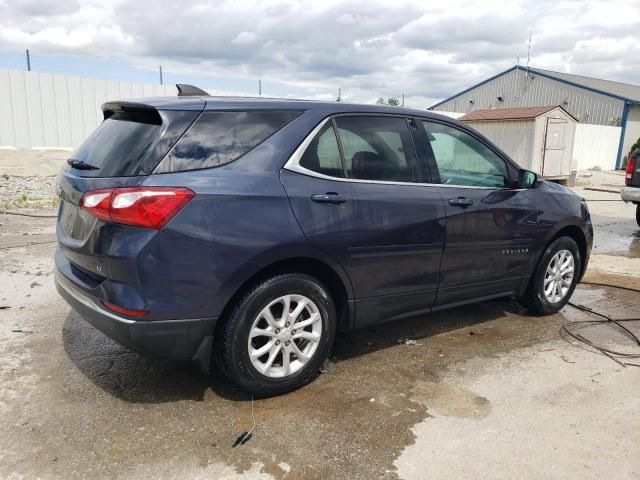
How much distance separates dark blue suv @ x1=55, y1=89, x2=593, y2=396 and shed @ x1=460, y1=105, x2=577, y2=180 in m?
12.7

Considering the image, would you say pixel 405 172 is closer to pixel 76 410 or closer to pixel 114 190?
pixel 114 190

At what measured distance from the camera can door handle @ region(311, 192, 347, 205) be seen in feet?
10.9

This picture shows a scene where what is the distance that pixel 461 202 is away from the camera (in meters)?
4.07

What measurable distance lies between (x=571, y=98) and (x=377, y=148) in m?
34.0

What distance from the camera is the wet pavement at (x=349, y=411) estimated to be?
2766 millimetres

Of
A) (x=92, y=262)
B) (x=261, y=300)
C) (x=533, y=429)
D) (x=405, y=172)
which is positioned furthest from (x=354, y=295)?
(x=92, y=262)

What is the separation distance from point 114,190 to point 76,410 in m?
1.35

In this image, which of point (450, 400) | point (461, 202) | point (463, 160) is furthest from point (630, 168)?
point (450, 400)

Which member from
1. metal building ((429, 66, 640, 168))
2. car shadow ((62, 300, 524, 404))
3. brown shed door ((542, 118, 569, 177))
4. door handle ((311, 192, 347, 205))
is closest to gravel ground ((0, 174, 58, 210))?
car shadow ((62, 300, 524, 404))

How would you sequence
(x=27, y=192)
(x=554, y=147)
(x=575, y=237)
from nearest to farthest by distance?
(x=575, y=237)
(x=27, y=192)
(x=554, y=147)

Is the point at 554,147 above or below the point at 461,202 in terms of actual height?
above

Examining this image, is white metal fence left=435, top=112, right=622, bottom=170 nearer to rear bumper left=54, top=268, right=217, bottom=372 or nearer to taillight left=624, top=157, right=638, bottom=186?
taillight left=624, top=157, right=638, bottom=186

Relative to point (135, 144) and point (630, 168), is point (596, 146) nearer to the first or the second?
point (630, 168)

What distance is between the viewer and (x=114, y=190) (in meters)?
2.89
